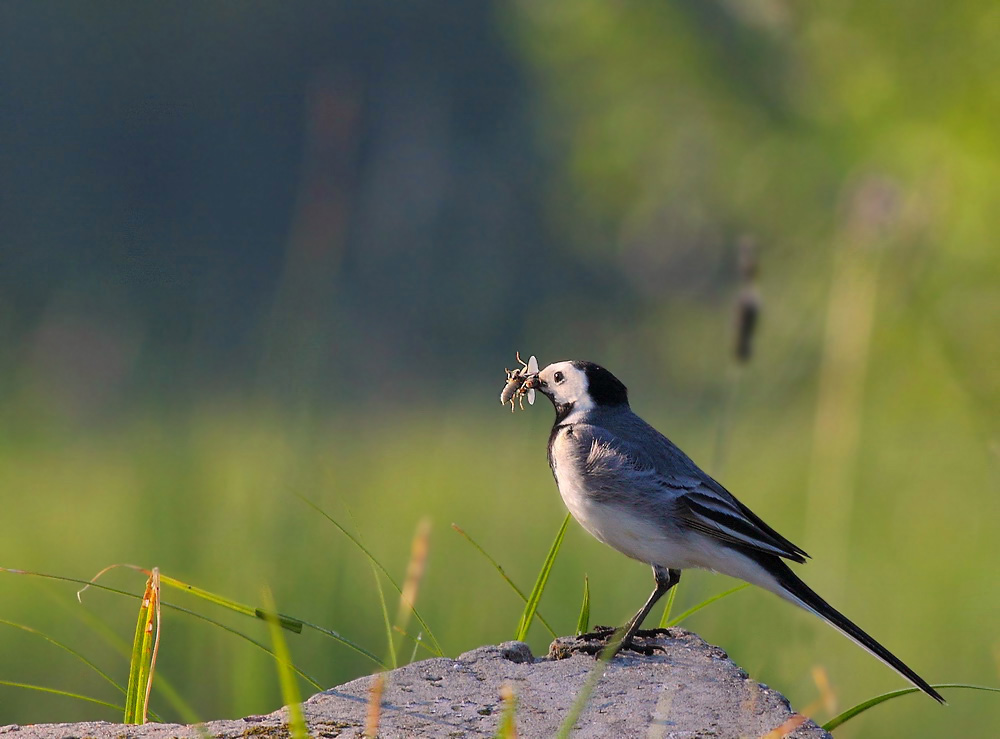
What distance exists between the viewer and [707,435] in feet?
37.4

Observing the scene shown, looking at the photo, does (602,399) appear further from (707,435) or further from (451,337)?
(451,337)

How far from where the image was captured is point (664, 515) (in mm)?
3271

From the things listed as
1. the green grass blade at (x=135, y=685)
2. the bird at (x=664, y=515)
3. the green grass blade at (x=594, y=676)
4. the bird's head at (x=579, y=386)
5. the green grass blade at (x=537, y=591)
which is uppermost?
the bird's head at (x=579, y=386)

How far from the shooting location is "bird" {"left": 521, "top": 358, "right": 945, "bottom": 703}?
10.4ft

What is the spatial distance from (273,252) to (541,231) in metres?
5.54

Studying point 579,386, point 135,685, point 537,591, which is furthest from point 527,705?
point 579,386

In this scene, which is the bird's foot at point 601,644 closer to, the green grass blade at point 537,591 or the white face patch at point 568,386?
the green grass blade at point 537,591

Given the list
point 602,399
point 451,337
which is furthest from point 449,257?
point 602,399

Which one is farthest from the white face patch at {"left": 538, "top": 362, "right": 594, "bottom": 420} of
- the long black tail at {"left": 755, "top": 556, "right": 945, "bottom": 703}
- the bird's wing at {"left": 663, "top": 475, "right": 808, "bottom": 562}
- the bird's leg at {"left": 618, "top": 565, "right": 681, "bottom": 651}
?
the long black tail at {"left": 755, "top": 556, "right": 945, "bottom": 703}

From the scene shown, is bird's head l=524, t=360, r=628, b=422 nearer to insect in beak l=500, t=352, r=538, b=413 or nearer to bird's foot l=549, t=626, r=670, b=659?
insect in beak l=500, t=352, r=538, b=413

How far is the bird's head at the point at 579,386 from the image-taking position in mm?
3607

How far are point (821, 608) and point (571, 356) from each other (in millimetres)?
8832

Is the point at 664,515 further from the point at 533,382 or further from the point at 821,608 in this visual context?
the point at 533,382

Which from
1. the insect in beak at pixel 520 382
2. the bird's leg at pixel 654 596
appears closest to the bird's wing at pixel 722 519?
the bird's leg at pixel 654 596
